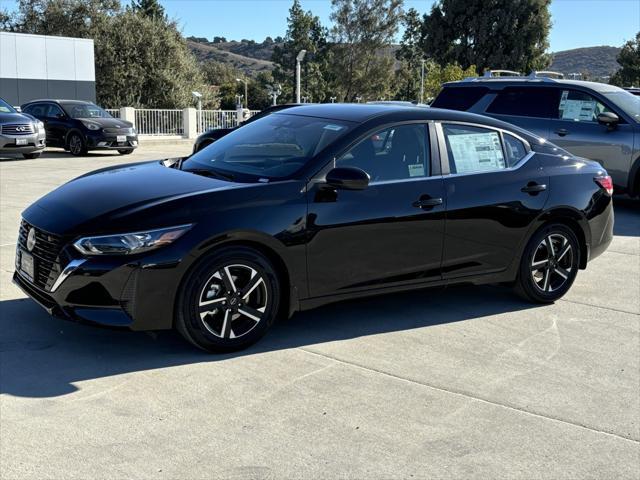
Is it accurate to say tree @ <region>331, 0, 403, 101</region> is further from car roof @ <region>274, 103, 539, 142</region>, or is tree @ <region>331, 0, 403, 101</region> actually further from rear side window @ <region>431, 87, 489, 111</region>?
car roof @ <region>274, 103, 539, 142</region>

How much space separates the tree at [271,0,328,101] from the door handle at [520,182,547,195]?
251 ft

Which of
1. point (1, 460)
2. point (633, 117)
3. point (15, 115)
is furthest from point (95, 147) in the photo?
point (1, 460)

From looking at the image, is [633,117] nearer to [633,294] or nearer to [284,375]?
[633,294]

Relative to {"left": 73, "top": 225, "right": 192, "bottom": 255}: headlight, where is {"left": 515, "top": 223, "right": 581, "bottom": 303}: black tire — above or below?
below

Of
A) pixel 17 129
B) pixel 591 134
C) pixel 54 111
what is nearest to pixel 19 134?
pixel 17 129

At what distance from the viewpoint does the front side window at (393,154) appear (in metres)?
5.20

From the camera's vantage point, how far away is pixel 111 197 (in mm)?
4699

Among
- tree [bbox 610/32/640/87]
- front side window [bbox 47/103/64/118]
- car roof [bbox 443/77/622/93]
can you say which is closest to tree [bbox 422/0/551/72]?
tree [bbox 610/32/640/87]

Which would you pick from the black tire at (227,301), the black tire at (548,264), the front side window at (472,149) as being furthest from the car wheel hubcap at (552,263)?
the black tire at (227,301)

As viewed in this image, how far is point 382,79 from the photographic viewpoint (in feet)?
240

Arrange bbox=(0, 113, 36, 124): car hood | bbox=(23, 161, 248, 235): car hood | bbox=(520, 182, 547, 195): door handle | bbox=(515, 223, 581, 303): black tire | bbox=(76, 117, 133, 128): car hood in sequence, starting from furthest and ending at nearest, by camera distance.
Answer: bbox=(76, 117, 133, 128): car hood < bbox=(0, 113, 36, 124): car hood < bbox=(515, 223, 581, 303): black tire < bbox=(520, 182, 547, 195): door handle < bbox=(23, 161, 248, 235): car hood

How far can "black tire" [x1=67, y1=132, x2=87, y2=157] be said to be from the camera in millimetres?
19075

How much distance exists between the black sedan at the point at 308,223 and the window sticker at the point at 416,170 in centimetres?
2

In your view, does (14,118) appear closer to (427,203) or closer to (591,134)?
(591,134)
